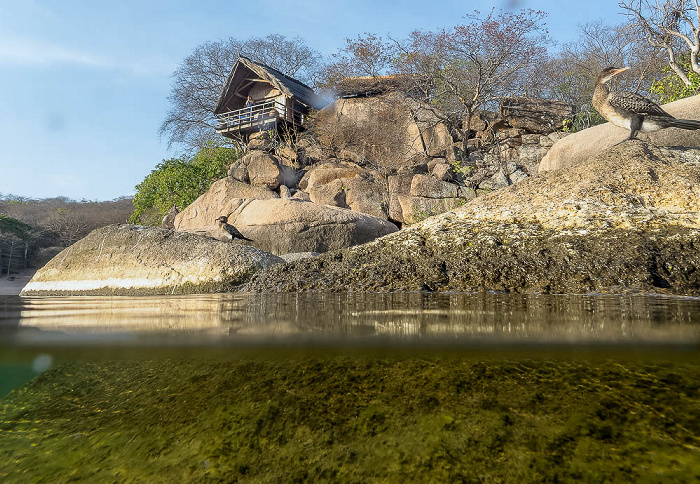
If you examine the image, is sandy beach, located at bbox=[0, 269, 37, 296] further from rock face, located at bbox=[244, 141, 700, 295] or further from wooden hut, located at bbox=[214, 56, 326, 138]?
rock face, located at bbox=[244, 141, 700, 295]

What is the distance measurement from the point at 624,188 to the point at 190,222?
14239 millimetres

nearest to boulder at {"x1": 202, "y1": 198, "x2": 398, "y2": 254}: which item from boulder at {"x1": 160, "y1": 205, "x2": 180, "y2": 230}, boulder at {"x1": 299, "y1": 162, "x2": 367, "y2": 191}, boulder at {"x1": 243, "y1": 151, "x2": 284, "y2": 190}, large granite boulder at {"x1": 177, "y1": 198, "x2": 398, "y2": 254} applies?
large granite boulder at {"x1": 177, "y1": 198, "x2": 398, "y2": 254}

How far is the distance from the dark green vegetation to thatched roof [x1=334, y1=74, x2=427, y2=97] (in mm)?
18830

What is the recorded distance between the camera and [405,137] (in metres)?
18.6

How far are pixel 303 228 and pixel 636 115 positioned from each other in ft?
21.5

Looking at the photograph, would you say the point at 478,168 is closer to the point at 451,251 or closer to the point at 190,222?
the point at 190,222

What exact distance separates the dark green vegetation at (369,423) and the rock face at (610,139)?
226 inches

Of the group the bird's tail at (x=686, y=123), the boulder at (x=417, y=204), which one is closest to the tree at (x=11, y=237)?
the boulder at (x=417, y=204)

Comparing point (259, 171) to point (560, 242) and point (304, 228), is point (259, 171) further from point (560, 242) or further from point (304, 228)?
point (560, 242)

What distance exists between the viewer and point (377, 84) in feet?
66.7

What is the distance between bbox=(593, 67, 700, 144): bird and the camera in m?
5.40

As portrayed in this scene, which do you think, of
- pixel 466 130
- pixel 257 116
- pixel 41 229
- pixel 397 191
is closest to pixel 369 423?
pixel 397 191

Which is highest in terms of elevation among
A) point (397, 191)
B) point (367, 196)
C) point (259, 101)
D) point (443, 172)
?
point (259, 101)

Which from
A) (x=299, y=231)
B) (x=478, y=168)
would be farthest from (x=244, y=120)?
(x=299, y=231)
